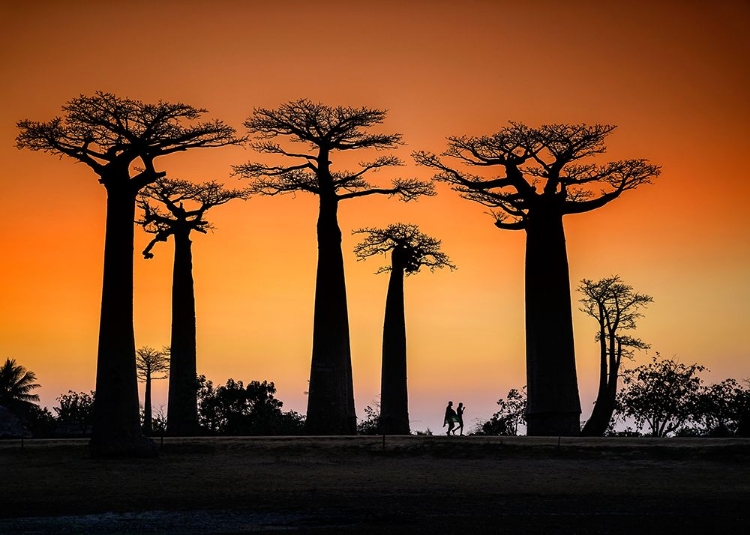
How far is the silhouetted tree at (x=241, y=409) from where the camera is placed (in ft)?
142

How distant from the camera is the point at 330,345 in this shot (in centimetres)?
4019

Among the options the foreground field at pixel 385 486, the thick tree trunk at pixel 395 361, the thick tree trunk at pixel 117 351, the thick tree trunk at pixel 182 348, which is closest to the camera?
the foreground field at pixel 385 486

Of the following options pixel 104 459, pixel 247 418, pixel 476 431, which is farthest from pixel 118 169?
pixel 476 431

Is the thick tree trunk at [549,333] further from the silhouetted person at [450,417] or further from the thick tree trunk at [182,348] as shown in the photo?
the thick tree trunk at [182,348]

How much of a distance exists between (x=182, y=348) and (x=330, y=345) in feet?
25.1

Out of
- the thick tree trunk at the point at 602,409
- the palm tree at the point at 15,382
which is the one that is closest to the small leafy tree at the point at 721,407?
the thick tree trunk at the point at 602,409

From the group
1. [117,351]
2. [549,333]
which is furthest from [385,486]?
[549,333]

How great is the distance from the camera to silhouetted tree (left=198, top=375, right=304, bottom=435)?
43188mm

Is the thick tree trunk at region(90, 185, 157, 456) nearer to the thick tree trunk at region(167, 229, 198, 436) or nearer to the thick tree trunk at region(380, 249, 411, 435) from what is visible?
the thick tree trunk at region(167, 229, 198, 436)

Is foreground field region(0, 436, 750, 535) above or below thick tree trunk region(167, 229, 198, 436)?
below

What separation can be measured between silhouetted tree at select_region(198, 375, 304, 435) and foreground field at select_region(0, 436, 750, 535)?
11077mm

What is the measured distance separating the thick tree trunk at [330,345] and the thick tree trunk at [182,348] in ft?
18.4

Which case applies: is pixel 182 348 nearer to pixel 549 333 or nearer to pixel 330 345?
pixel 330 345

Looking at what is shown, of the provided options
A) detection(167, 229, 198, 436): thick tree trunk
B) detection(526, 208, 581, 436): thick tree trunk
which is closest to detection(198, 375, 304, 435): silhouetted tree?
detection(167, 229, 198, 436): thick tree trunk
